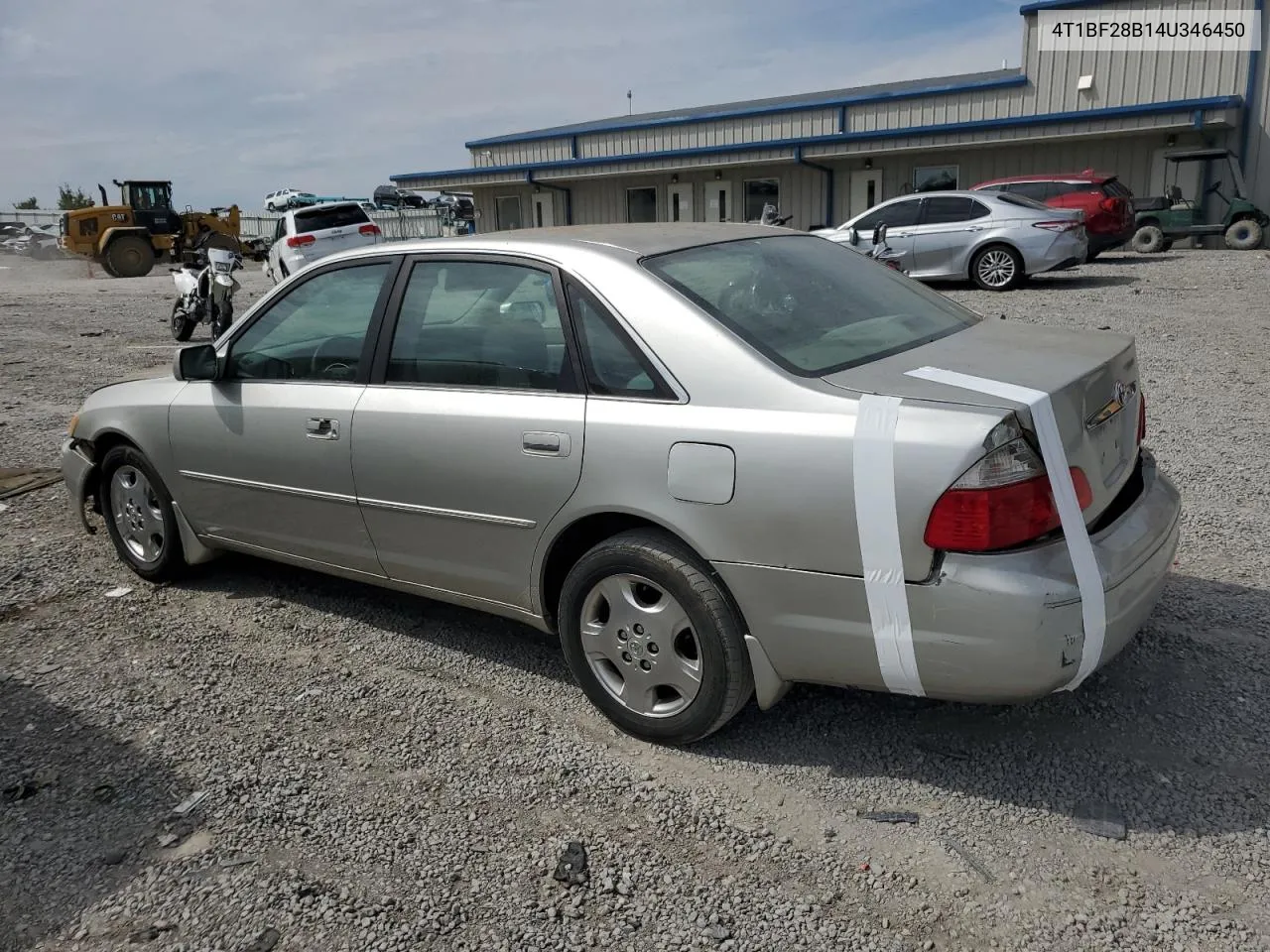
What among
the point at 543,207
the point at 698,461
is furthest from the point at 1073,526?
the point at 543,207

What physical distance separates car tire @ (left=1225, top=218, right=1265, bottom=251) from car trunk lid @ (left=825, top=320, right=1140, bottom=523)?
63.7 feet

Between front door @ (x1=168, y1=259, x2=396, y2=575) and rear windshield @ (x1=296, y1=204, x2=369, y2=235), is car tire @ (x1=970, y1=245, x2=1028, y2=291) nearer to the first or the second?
rear windshield @ (x1=296, y1=204, x2=369, y2=235)

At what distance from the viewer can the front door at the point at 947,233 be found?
50.3 feet

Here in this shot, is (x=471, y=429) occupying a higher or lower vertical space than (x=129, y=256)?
lower

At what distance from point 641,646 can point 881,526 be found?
3.12 feet

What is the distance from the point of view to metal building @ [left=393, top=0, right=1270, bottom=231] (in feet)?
74.6

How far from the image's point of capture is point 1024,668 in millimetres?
2756

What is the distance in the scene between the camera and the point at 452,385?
12.3ft

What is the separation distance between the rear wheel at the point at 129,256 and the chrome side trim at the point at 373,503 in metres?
27.6

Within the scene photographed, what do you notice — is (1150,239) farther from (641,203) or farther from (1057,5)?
(641,203)

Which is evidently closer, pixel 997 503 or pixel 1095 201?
pixel 997 503

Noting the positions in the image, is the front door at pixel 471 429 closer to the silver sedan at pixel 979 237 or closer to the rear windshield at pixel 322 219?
the silver sedan at pixel 979 237

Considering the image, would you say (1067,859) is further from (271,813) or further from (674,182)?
(674,182)

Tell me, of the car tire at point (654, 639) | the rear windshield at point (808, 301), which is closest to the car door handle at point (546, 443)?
the car tire at point (654, 639)
